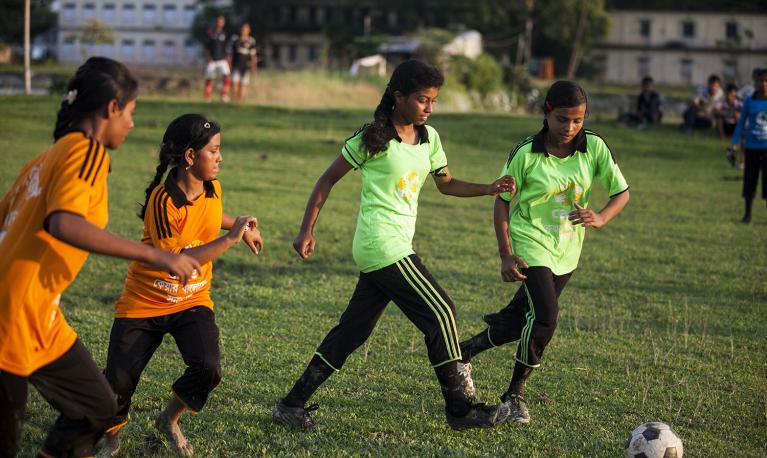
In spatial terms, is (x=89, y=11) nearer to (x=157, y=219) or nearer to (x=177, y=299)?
(x=157, y=219)

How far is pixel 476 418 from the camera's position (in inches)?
193

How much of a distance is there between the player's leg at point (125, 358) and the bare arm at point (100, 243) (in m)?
1.06

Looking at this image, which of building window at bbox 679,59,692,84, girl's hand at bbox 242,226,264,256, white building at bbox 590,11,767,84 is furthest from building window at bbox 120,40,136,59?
girl's hand at bbox 242,226,264,256

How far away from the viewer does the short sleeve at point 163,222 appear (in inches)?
178

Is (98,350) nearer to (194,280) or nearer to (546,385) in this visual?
(194,280)

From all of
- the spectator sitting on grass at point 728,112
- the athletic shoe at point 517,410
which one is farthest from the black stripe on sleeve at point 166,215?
the spectator sitting on grass at point 728,112

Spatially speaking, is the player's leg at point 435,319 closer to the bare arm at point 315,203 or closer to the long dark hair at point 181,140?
the bare arm at point 315,203

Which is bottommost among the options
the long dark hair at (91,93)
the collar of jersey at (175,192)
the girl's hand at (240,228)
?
the girl's hand at (240,228)

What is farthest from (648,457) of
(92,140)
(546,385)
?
(92,140)

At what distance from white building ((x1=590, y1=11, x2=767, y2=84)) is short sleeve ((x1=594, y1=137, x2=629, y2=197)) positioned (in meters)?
69.8

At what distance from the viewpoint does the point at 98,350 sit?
639 centimetres

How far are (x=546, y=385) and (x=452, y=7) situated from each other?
64.2m

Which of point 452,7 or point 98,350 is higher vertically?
point 452,7

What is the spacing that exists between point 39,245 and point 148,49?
274 ft
